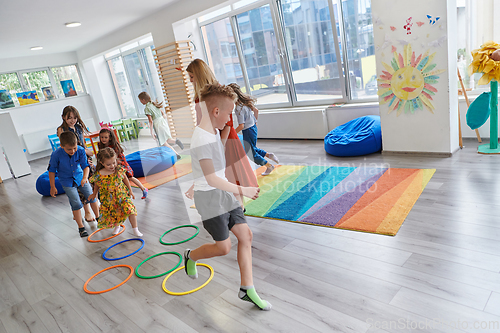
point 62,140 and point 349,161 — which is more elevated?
point 62,140

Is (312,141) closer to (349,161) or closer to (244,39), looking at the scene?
(349,161)

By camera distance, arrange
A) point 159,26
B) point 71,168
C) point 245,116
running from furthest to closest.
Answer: point 159,26 < point 245,116 < point 71,168

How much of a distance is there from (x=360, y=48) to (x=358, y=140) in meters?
1.75

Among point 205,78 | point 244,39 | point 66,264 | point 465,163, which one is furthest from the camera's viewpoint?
point 244,39

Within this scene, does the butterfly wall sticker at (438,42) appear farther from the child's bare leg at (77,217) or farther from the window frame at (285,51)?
the child's bare leg at (77,217)

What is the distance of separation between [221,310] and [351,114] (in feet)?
13.4

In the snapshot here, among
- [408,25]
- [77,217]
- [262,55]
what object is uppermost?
[262,55]

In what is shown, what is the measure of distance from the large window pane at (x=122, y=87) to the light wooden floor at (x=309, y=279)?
24.5ft

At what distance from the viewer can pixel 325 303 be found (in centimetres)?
188

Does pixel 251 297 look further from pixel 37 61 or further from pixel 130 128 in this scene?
pixel 37 61

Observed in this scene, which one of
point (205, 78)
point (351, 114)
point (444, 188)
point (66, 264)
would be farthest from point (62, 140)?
point (351, 114)

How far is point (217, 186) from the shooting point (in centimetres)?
168

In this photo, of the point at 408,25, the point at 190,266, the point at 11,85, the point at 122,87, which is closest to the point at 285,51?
the point at 408,25

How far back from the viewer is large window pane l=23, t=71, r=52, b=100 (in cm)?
934
